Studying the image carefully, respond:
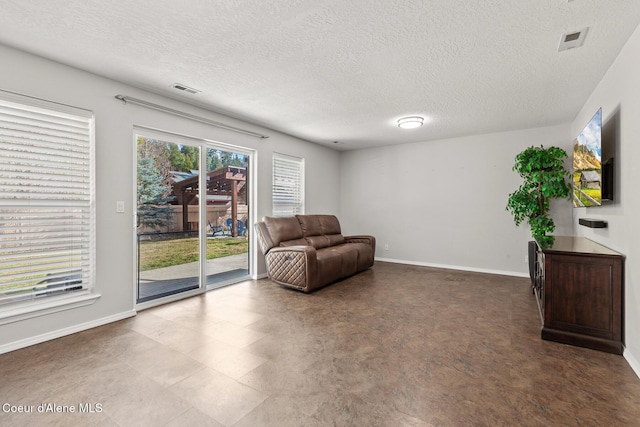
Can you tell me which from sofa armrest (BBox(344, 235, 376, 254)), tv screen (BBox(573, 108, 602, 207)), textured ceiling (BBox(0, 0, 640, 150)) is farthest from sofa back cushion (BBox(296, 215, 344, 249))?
tv screen (BBox(573, 108, 602, 207))

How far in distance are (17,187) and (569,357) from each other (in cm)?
479

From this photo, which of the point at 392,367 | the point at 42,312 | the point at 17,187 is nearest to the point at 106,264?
the point at 42,312

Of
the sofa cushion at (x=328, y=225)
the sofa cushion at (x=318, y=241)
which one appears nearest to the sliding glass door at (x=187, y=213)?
the sofa cushion at (x=318, y=241)

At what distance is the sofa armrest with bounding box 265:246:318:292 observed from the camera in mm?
4043

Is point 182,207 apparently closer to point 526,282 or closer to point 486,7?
point 486,7

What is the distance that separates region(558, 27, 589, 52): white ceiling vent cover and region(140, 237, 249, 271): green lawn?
4.39m

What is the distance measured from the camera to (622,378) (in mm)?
2033

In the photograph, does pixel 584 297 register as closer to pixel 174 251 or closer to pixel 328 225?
pixel 328 225

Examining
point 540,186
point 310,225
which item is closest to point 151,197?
point 310,225

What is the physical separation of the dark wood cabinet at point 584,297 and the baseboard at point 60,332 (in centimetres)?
420

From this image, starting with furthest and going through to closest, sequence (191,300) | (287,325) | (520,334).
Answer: (191,300)
(287,325)
(520,334)

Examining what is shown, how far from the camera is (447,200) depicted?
561cm

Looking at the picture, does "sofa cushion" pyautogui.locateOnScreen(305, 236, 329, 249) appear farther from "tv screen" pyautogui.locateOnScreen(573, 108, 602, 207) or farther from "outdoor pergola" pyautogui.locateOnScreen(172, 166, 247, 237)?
"tv screen" pyautogui.locateOnScreen(573, 108, 602, 207)

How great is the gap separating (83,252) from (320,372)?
2590 millimetres
